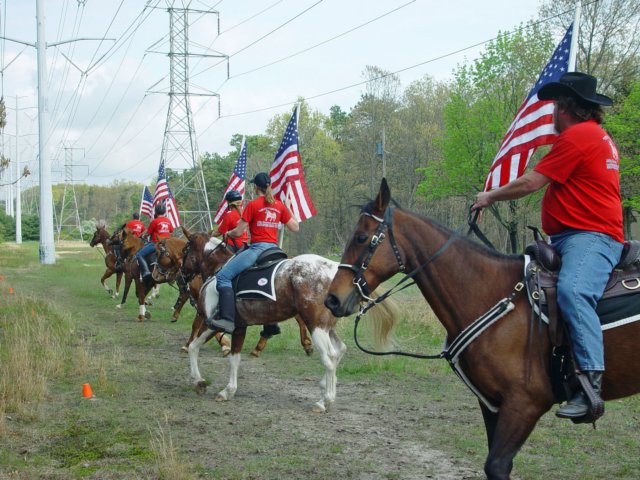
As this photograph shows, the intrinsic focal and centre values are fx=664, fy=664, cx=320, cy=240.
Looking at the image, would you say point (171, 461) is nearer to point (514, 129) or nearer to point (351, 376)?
point (351, 376)

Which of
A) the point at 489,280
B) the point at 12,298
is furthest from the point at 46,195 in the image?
the point at 489,280

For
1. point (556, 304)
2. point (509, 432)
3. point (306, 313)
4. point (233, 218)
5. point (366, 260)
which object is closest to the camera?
point (509, 432)

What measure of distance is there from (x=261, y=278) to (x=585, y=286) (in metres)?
5.18

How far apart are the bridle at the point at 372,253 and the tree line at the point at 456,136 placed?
20.7 m

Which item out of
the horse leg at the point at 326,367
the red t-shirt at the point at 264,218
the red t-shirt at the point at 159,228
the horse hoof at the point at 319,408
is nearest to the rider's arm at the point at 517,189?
the horse leg at the point at 326,367

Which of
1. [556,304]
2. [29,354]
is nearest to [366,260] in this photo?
[556,304]

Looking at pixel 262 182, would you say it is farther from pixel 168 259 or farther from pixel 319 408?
pixel 168 259

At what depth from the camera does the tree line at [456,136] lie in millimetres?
32656

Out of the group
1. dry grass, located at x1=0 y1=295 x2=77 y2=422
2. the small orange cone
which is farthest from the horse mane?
the small orange cone

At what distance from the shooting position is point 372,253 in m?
4.59

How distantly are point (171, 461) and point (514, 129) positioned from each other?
5758 mm

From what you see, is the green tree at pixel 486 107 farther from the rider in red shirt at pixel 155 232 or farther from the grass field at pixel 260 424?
the grass field at pixel 260 424

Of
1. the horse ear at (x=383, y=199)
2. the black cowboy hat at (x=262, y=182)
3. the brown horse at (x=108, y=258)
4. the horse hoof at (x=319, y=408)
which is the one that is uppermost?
the black cowboy hat at (x=262, y=182)

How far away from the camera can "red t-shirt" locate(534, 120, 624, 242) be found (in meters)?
4.20
